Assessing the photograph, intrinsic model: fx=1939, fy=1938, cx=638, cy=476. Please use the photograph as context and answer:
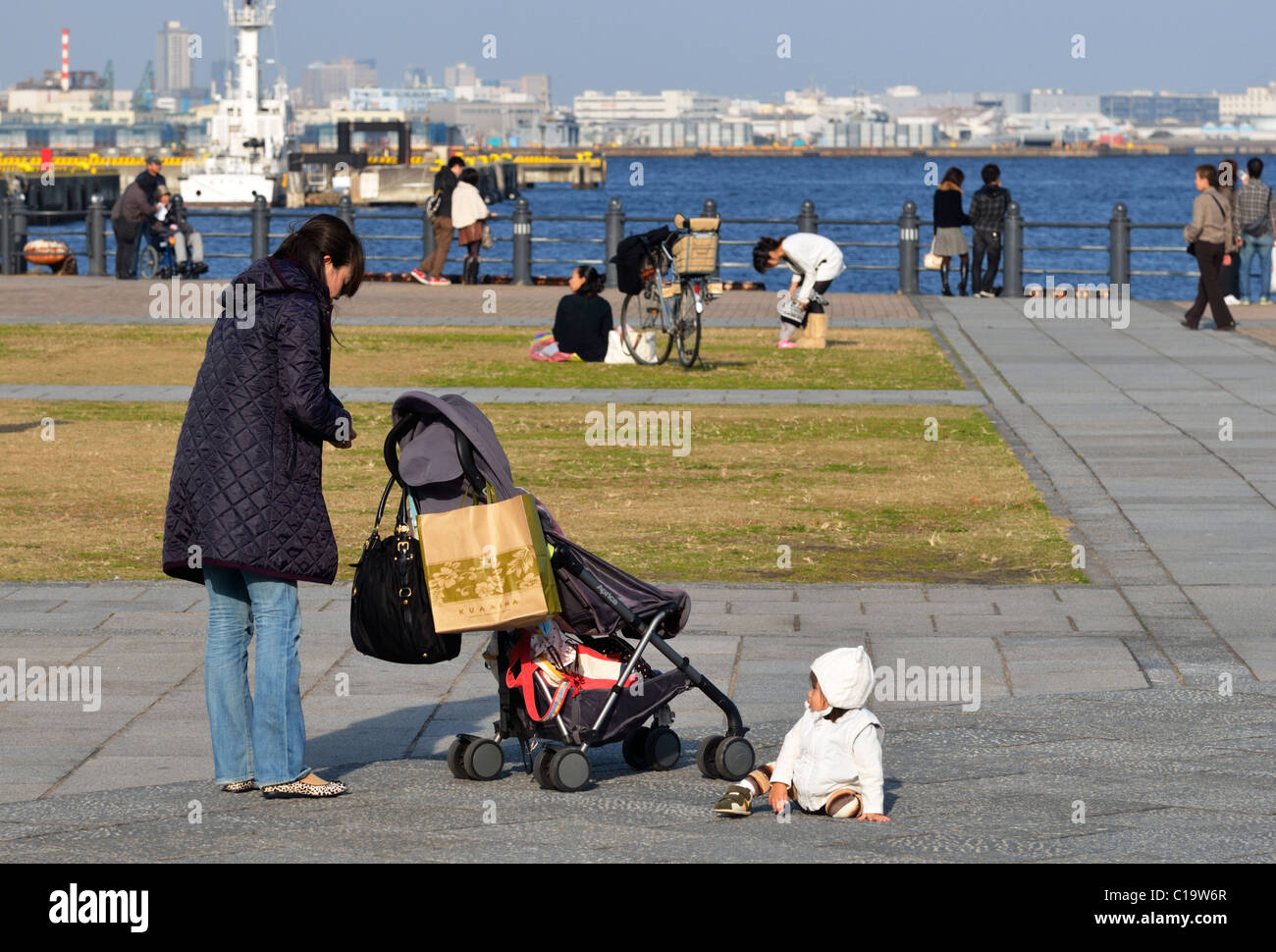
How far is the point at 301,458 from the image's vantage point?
18.2ft

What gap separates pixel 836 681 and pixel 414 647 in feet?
3.91

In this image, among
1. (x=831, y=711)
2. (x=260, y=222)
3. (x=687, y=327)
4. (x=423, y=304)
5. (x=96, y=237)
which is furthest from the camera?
(x=96, y=237)

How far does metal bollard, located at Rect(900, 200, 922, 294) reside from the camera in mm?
27391

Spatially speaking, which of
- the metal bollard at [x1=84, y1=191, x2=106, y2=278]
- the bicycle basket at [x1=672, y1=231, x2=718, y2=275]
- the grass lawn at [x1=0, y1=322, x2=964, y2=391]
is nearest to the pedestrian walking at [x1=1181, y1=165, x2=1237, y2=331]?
the grass lawn at [x1=0, y1=322, x2=964, y2=391]

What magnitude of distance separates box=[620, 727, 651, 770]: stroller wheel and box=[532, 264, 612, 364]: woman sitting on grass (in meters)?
12.7

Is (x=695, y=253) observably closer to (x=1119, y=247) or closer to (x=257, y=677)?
(x=1119, y=247)

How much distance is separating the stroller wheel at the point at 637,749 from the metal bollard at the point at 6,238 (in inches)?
1040

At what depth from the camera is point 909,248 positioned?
90.5 ft

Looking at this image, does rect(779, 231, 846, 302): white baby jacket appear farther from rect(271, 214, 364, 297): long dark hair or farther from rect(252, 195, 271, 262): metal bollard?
rect(271, 214, 364, 297): long dark hair

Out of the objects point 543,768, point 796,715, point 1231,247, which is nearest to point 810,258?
point 1231,247

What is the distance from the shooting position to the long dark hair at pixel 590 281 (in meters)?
18.2

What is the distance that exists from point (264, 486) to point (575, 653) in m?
1.09

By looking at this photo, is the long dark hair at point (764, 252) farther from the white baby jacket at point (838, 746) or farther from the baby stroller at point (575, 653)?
the white baby jacket at point (838, 746)
